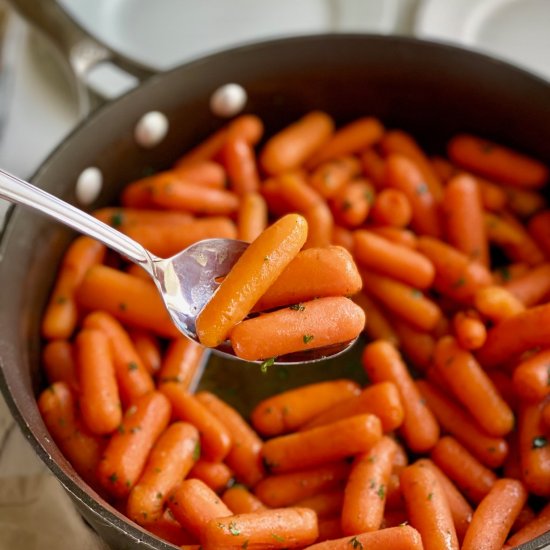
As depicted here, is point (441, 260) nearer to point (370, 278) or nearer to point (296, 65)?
point (370, 278)

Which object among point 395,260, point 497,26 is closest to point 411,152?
point 395,260

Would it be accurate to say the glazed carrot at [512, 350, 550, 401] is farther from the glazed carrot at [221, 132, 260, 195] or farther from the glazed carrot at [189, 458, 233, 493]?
the glazed carrot at [221, 132, 260, 195]

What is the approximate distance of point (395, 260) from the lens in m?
1.76

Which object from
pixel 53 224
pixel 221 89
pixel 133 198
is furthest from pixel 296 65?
pixel 53 224

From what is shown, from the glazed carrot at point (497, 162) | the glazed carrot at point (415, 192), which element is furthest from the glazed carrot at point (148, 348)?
the glazed carrot at point (497, 162)

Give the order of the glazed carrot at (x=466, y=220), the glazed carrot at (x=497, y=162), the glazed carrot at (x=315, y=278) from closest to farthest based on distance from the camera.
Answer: the glazed carrot at (x=315, y=278) < the glazed carrot at (x=466, y=220) < the glazed carrot at (x=497, y=162)

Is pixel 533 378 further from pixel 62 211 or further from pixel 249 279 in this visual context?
pixel 62 211

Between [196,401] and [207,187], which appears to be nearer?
[196,401]

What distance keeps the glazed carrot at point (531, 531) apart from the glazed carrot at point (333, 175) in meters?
0.87

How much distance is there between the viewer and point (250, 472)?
1.59m

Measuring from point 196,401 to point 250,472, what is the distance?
0.18 m

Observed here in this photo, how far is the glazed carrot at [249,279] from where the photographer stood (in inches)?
52.2

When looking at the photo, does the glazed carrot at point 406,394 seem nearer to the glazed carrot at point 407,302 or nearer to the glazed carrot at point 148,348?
the glazed carrot at point 407,302

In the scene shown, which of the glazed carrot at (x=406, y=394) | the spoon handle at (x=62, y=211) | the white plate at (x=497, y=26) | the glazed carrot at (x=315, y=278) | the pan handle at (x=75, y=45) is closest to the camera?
the spoon handle at (x=62, y=211)
